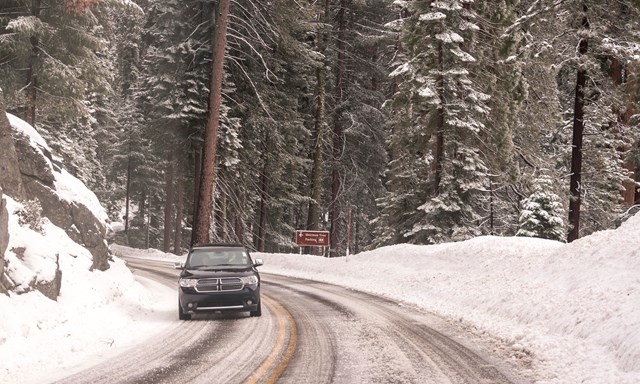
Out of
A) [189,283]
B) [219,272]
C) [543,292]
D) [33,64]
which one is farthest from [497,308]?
[33,64]

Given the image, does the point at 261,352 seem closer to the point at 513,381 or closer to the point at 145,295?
the point at 513,381

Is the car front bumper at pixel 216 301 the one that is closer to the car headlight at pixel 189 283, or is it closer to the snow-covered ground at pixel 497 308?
the car headlight at pixel 189 283

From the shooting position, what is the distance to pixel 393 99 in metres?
23.3

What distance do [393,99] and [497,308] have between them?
13.5m

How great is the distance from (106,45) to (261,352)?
682 inches

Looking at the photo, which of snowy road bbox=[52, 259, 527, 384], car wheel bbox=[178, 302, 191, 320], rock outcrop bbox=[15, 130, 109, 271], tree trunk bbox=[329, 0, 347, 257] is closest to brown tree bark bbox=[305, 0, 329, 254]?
tree trunk bbox=[329, 0, 347, 257]

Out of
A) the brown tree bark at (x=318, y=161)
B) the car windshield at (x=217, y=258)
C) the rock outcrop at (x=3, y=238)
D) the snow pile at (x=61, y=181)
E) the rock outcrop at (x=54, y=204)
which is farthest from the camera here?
the brown tree bark at (x=318, y=161)

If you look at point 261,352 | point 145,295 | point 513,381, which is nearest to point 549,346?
point 513,381

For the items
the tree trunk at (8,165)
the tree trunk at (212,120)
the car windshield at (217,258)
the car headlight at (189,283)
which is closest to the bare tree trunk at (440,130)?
the tree trunk at (212,120)

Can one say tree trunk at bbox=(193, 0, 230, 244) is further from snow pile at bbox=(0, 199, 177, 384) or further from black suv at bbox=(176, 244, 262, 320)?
black suv at bbox=(176, 244, 262, 320)

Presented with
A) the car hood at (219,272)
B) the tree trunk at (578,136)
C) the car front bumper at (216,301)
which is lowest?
the car front bumper at (216,301)

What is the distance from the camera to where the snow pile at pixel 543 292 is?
7289mm

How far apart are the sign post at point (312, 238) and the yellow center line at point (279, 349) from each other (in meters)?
12.7

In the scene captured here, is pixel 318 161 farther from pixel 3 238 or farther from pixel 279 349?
pixel 279 349
